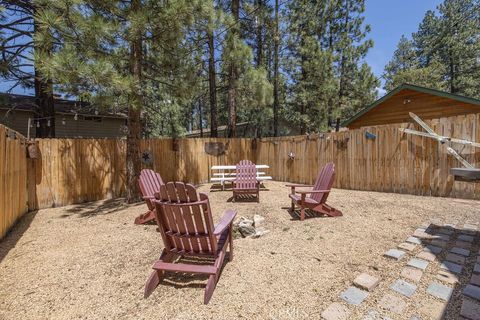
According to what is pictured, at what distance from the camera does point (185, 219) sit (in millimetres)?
2334

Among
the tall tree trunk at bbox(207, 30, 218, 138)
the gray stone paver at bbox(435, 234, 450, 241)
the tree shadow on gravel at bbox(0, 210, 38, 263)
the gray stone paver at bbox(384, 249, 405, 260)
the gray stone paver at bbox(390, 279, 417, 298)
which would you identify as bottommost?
the tree shadow on gravel at bbox(0, 210, 38, 263)

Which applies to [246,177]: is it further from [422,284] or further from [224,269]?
[422,284]

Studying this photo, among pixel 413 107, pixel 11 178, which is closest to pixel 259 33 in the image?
pixel 413 107

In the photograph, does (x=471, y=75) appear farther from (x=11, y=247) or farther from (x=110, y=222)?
(x=11, y=247)

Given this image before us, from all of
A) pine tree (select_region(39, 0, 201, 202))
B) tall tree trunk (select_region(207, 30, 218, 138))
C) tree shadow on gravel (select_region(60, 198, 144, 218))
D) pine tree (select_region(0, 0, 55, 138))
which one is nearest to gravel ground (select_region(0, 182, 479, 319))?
tree shadow on gravel (select_region(60, 198, 144, 218))

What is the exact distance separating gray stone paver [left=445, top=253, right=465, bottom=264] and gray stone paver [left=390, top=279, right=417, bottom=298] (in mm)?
848

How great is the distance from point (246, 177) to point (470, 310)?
4.98m

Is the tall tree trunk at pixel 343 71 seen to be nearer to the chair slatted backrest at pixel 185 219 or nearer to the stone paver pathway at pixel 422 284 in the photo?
the stone paver pathway at pixel 422 284

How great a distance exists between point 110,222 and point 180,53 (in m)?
4.55

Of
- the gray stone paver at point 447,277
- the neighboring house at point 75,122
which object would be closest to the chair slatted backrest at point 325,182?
the gray stone paver at point 447,277

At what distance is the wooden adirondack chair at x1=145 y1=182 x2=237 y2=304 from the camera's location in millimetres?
2244

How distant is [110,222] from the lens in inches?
182

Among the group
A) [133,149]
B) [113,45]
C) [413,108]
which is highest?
[113,45]

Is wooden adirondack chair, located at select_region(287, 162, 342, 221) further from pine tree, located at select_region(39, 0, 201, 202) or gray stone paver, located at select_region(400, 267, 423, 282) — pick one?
pine tree, located at select_region(39, 0, 201, 202)
